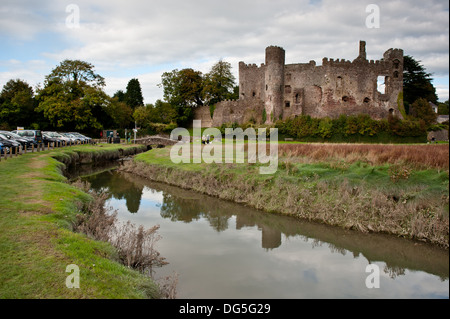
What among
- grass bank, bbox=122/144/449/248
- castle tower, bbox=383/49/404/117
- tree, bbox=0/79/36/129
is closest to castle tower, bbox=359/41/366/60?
castle tower, bbox=383/49/404/117

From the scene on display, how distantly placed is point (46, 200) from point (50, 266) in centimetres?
497

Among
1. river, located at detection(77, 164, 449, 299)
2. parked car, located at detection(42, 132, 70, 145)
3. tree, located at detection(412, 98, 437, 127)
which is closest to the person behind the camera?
river, located at detection(77, 164, 449, 299)

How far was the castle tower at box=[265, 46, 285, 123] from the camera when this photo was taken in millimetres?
45500

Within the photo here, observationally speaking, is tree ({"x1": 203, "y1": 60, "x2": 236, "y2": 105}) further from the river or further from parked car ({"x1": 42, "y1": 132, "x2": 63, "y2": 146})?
the river

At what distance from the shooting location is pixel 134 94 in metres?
74.7

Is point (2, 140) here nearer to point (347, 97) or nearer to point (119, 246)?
point (119, 246)

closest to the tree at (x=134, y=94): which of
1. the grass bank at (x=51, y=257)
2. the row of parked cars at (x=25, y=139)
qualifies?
the row of parked cars at (x=25, y=139)

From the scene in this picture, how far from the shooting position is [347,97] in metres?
44.7

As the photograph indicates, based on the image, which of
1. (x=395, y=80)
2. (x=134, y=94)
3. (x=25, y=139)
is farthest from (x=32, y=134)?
(x=134, y=94)

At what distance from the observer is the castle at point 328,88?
44.0 m

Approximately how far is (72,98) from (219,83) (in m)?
25.6

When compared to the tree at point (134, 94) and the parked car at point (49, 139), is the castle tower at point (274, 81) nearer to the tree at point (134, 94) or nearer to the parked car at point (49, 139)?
the parked car at point (49, 139)

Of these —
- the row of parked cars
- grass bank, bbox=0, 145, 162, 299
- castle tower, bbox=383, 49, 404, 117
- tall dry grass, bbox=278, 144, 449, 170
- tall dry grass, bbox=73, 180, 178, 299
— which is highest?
castle tower, bbox=383, 49, 404, 117
